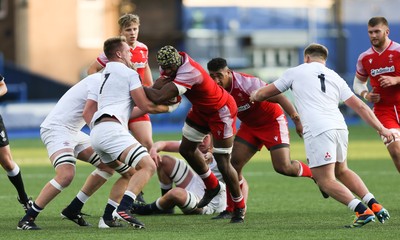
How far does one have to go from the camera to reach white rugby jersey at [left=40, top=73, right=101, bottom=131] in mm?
12078

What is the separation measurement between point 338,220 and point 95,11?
33.7 meters

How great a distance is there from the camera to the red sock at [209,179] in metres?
12.9

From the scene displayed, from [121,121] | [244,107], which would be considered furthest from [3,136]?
[244,107]

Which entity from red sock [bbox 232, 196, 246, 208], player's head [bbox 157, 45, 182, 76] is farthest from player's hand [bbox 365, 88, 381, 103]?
player's head [bbox 157, 45, 182, 76]

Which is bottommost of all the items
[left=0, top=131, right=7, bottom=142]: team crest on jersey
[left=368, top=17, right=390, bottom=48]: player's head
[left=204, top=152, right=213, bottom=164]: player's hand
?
[left=204, top=152, right=213, bottom=164]: player's hand

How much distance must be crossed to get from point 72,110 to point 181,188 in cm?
188

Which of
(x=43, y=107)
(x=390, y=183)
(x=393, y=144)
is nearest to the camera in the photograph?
(x=393, y=144)

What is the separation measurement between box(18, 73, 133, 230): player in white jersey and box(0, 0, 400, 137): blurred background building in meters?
24.7

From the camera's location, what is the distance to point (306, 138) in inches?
450

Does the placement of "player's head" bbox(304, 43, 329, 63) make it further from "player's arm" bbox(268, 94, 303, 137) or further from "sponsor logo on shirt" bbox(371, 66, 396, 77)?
"sponsor logo on shirt" bbox(371, 66, 396, 77)

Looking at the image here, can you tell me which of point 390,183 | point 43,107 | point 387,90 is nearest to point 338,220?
point 387,90

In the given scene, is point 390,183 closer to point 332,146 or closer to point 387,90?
point 387,90

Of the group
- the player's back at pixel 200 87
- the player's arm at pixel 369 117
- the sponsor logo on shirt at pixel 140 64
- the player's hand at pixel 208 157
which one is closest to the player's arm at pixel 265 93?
the player's back at pixel 200 87

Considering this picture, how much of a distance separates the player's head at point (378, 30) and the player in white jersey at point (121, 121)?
10.7 ft
